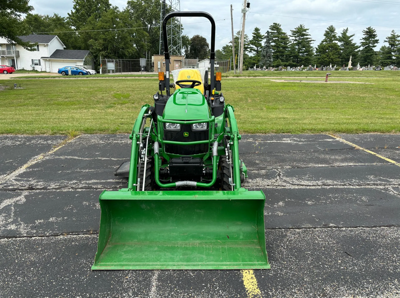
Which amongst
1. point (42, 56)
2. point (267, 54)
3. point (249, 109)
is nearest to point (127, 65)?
point (42, 56)

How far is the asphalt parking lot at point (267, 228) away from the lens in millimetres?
2629

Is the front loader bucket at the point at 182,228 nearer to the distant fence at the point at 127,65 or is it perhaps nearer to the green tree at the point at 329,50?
the distant fence at the point at 127,65

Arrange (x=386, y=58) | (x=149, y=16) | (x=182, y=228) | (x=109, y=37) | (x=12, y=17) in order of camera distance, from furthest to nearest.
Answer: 1. (x=149, y=16)
2. (x=386, y=58)
3. (x=109, y=37)
4. (x=12, y=17)
5. (x=182, y=228)

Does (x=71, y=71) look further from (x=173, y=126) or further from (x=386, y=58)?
(x=386, y=58)

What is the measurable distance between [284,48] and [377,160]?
6099cm

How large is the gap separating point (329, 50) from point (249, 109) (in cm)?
5578

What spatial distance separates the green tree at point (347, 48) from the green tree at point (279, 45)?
1121 cm

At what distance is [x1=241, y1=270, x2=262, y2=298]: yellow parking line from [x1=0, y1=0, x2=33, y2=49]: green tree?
66.9 feet

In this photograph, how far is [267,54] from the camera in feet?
208

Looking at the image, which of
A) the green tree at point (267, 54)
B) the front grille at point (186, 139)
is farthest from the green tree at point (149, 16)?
the front grille at point (186, 139)

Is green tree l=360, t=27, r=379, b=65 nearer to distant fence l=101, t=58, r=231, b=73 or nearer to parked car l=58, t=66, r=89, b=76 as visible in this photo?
distant fence l=101, t=58, r=231, b=73

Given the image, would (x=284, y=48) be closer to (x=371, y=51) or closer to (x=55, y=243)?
(x=371, y=51)

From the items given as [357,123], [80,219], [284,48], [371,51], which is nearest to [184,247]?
[80,219]

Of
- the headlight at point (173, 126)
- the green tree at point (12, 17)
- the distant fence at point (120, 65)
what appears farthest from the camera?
the distant fence at point (120, 65)
